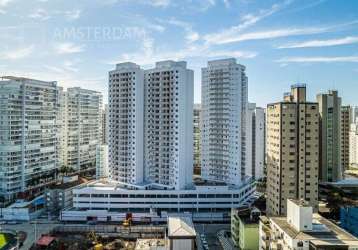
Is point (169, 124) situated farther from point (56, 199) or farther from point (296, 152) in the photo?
point (56, 199)

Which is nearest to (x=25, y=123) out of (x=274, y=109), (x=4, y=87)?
(x=4, y=87)

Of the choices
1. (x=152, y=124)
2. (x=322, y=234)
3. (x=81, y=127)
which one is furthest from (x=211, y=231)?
(x=81, y=127)

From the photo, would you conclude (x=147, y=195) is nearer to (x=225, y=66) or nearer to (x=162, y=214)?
(x=162, y=214)

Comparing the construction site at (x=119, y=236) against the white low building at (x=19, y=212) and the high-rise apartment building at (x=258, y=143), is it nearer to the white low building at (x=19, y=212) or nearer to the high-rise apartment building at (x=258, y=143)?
the white low building at (x=19, y=212)

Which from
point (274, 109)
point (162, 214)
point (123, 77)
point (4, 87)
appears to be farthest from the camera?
point (4, 87)

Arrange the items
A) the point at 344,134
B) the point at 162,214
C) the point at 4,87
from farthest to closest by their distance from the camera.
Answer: the point at 344,134, the point at 4,87, the point at 162,214

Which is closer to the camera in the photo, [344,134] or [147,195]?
[147,195]
